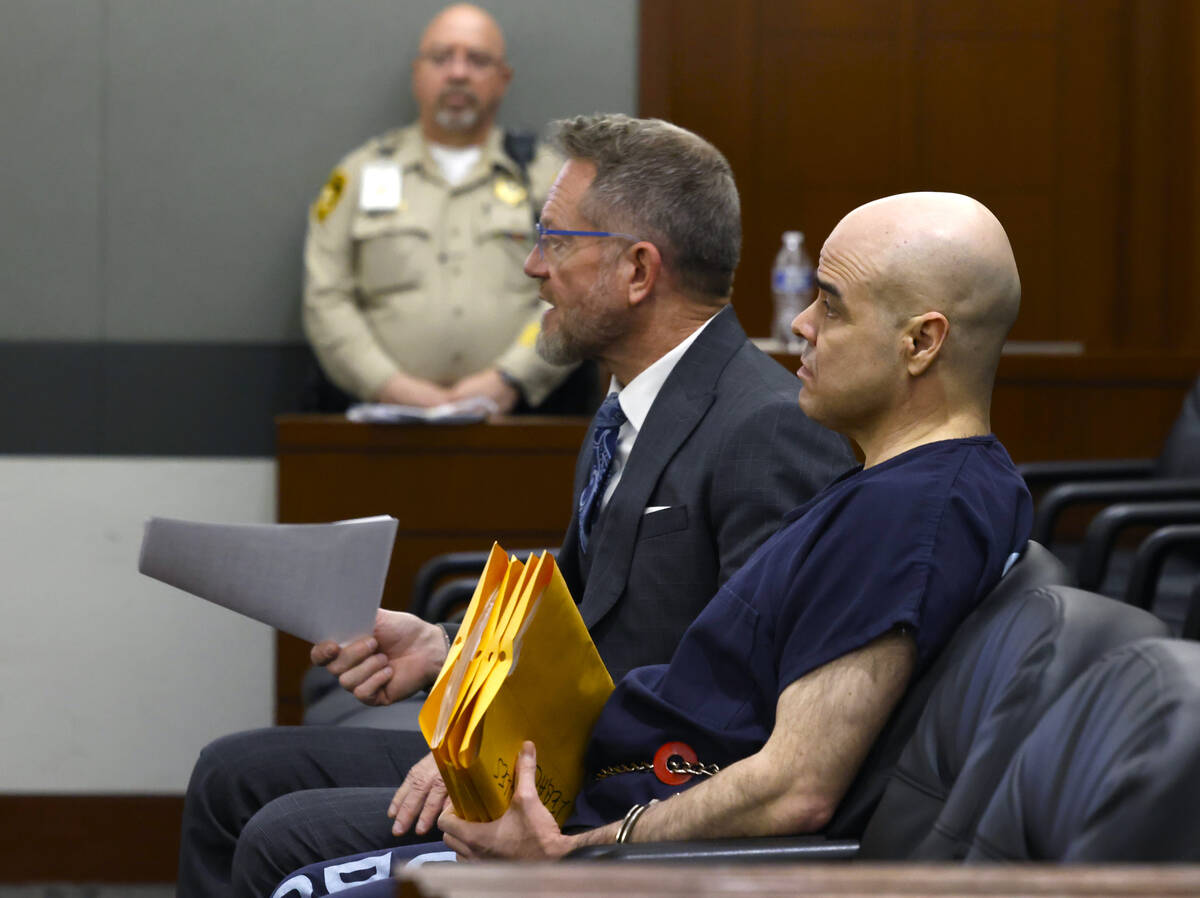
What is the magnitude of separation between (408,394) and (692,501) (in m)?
2.09

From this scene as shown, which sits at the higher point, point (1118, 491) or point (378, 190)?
point (378, 190)

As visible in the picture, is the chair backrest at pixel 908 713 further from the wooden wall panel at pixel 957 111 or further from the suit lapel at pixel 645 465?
the wooden wall panel at pixel 957 111

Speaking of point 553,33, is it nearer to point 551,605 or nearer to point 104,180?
point 104,180

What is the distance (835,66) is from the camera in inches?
175

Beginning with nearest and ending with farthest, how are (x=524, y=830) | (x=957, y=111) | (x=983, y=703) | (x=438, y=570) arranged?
(x=983, y=703) < (x=524, y=830) < (x=438, y=570) < (x=957, y=111)

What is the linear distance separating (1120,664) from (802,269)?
9.83ft

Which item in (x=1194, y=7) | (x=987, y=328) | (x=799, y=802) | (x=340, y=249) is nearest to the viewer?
(x=799, y=802)

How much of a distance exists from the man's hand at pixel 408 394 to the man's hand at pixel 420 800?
2.12 metres

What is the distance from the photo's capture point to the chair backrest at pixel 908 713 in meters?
1.43

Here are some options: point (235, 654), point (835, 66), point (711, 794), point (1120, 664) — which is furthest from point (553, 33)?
point (1120, 664)

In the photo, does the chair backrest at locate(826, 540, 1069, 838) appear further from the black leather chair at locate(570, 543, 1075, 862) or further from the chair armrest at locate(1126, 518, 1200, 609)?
the chair armrest at locate(1126, 518, 1200, 609)

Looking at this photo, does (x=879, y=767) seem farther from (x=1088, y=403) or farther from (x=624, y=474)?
(x=1088, y=403)

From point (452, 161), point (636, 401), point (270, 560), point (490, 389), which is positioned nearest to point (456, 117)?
point (452, 161)

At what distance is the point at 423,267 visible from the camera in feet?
13.3
